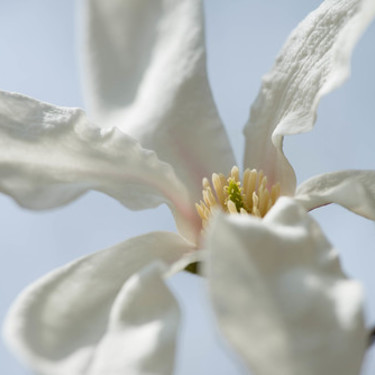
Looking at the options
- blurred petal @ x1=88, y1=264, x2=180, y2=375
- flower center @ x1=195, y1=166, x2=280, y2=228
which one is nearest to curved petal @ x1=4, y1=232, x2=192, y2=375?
blurred petal @ x1=88, y1=264, x2=180, y2=375

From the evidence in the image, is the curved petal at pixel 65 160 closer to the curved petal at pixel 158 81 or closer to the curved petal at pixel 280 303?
→ the curved petal at pixel 158 81

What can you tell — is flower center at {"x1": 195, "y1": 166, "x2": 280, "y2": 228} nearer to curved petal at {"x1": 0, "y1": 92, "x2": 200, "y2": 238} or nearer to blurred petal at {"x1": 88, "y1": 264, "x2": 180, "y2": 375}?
curved petal at {"x1": 0, "y1": 92, "x2": 200, "y2": 238}

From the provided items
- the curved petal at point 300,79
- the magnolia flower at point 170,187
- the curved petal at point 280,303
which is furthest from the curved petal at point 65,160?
the curved petal at point 280,303

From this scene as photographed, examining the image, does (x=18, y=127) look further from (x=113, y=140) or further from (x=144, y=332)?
(x=144, y=332)

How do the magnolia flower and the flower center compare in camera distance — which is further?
the flower center

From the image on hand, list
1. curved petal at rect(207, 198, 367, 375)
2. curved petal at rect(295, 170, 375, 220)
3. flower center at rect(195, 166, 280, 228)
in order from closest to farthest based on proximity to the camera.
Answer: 1. curved petal at rect(207, 198, 367, 375)
2. curved petal at rect(295, 170, 375, 220)
3. flower center at rect(195, 166, 280, 228)

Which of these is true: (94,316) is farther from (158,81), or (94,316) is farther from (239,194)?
(158,81)
